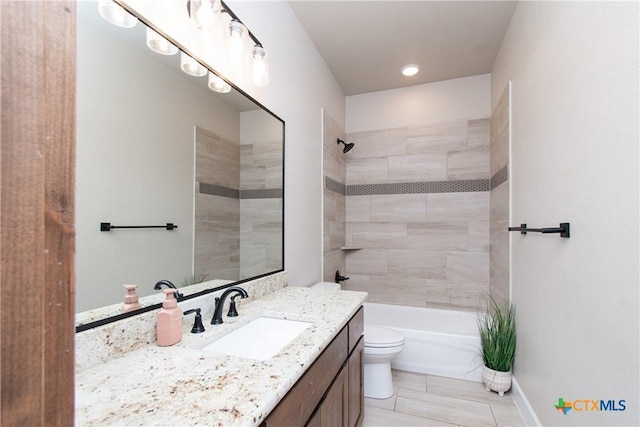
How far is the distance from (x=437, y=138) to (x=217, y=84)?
2.43 meters

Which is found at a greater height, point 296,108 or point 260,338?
point 296,108

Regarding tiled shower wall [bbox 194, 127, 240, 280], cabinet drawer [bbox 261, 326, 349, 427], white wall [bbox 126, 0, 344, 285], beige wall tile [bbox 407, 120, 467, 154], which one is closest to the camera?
cabinet drawer [bbox 261, 326, 349, 427]

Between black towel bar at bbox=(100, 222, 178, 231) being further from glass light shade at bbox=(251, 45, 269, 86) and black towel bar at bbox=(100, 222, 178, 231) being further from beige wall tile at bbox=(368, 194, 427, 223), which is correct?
beige wall tile at bbox=(368, 194, 427, 223)

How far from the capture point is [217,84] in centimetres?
139

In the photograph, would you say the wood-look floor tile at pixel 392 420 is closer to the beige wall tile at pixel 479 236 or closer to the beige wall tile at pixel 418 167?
the beige wall tile at pixel 479 236

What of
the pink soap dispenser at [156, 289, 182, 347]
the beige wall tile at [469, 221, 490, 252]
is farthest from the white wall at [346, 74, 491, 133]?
the pink soap dispenser at [156, 289, 182, 347]

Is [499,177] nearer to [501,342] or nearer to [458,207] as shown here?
[458,207]

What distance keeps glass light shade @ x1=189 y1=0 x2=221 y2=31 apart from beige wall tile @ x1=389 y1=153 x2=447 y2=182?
2428 mm

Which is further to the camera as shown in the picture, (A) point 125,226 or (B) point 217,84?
(B) point 217,84

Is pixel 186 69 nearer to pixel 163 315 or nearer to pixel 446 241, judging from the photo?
pixel 163 315

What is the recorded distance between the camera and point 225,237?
1523mm

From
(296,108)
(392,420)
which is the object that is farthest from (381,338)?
(296,108)

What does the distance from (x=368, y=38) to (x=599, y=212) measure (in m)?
2.03

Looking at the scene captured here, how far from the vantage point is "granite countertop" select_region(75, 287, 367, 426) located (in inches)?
24.0
